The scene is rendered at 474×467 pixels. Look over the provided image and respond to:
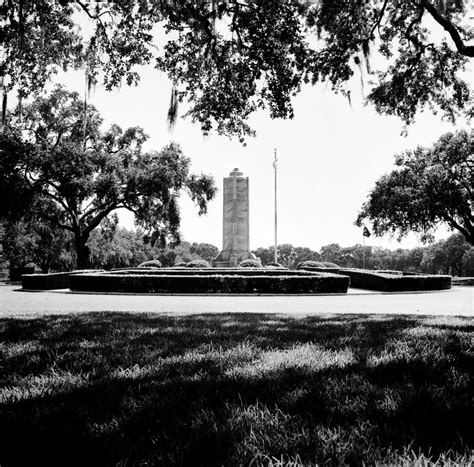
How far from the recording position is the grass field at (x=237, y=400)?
2.27 metres

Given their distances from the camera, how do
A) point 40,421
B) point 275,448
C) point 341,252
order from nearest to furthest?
point 275,448
point 40,421
point 341,252

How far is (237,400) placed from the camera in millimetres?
3020

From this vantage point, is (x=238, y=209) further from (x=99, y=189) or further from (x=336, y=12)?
(x=336, y=12)

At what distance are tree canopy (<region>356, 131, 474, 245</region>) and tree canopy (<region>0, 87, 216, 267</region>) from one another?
558 inches

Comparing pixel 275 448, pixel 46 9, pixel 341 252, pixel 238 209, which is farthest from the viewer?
pixel 341 252

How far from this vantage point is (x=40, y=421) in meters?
2.71

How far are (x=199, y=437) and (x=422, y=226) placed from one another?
112 ft

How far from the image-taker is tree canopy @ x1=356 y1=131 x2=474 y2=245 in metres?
29.6

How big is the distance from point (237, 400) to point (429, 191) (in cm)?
3030

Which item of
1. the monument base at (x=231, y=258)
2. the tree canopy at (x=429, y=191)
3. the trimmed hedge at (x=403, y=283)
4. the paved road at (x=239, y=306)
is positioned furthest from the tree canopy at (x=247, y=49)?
the monument base at (x=231, y=258)

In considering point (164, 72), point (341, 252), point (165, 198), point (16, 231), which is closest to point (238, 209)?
point (165, 198)

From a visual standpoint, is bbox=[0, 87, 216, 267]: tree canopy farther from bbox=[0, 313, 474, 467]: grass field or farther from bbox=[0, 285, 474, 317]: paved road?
bbox=[0, 313, 474, 467]: grass field

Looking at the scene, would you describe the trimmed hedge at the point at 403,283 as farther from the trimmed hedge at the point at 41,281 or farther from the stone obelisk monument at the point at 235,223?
the stone obelisk monument at the point at 235,223

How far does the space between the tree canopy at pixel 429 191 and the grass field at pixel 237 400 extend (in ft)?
89.4
